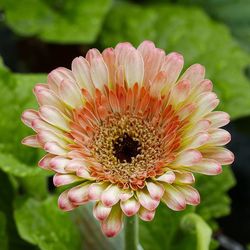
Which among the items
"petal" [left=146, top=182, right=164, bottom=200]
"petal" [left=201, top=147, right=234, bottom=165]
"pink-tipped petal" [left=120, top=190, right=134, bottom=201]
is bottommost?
"pink-tipped petal" [left=120, top=190, right=134, bottom=201]

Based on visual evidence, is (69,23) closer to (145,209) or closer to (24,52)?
(24,52)

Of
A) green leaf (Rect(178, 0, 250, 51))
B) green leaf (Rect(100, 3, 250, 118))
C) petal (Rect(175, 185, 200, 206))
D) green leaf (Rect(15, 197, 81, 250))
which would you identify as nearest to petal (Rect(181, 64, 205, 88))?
petal (Rect(175, 185, 200, 206))

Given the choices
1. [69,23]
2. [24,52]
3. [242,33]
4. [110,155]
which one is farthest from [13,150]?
[242,33]

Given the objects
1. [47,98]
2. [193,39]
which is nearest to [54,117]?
[47,98]

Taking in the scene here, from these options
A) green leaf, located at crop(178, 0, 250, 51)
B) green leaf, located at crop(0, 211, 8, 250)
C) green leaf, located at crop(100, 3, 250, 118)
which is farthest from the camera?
green leaf, located at crop(178, 0, 250, 51)

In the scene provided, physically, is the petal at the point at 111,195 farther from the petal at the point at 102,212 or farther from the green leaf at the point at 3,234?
the green leaf at the point at 3,234

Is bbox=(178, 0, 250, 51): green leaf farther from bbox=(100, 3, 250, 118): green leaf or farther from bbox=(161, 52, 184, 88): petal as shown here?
bbox=(161, 52, 184, 88): petal

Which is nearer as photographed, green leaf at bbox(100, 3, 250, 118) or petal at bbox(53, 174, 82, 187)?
petal at bbox(53, 174, 82, 187)
